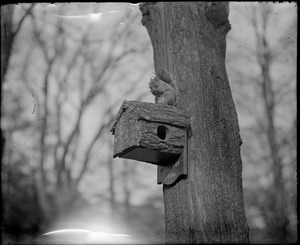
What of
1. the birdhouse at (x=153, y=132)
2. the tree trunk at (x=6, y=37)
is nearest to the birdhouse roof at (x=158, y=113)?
the birdhouse at (x=153, y=132)

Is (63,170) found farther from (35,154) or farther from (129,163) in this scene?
(129,163)

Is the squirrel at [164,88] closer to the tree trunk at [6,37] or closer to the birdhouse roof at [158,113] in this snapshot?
the birdhouse roof at [158,113]

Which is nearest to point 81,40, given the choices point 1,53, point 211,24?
point 1,53

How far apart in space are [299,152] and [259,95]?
4.64 metres

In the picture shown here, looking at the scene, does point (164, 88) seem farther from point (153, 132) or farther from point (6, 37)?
point (6, 37)

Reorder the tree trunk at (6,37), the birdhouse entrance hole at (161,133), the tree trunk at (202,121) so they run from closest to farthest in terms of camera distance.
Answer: the tree trunk at (202,121), the birdhouse entrance hole at (161,133), the tree trunk at (6,37)

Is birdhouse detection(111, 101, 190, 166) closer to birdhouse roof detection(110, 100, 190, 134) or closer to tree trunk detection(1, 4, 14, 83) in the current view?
birdhouse roof detection(110, 100, 190, 134)

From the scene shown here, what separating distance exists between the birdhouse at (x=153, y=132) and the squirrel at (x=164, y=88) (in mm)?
75

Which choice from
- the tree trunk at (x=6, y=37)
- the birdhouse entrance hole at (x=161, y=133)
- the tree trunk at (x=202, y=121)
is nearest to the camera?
Answer: the tree trunk at (x=202, y=121)

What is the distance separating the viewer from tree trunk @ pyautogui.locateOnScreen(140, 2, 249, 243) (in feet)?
5.90

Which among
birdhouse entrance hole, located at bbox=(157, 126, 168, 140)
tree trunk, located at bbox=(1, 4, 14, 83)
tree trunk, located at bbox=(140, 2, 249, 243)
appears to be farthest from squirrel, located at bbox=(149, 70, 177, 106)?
tree trunk, located at bbox=(1, 4, 14, 83)

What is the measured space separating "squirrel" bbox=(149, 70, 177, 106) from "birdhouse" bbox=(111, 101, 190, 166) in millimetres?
75

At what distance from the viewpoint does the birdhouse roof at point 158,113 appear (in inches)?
74.5

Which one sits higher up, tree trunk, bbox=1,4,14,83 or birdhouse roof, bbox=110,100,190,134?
tree trunk, bbox=1,4,14,83
